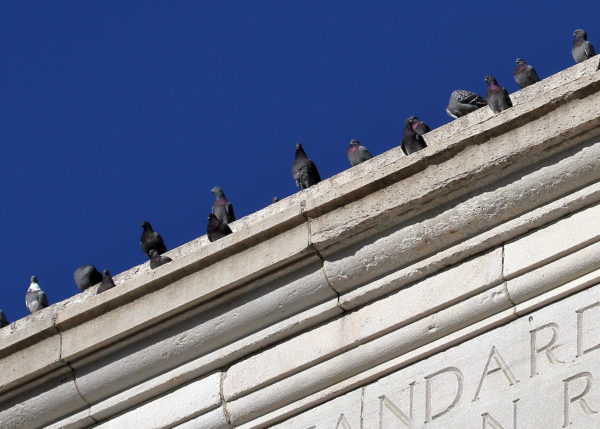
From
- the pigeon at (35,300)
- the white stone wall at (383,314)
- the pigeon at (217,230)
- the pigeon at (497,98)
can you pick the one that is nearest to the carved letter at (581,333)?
the white stone wall at (383,314)

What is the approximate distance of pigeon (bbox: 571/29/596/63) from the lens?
15.6m

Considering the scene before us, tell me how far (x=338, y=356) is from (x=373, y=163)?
6.92 ft

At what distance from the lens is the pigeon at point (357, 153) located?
54.2 ft

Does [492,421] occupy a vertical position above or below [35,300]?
below

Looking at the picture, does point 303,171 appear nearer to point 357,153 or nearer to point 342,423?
point 357,153

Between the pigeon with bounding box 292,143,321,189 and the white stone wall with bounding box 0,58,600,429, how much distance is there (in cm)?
420

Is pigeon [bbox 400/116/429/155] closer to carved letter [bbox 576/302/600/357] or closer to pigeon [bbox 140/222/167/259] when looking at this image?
carved letter [bbox 576/302/600/357]

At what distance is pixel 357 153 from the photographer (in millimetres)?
16750

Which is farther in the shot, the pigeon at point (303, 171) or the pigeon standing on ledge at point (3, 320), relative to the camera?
the pigeon standing on ledge at point (3, 320)

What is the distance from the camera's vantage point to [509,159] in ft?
34.6

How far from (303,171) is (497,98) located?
3.36 meters

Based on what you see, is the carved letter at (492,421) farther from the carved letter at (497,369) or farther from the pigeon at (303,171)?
the pigeon at (303,171)

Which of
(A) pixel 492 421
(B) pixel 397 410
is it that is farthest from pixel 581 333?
(B) pixel 397 410

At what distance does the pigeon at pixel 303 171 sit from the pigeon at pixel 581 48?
2370 millimetres
